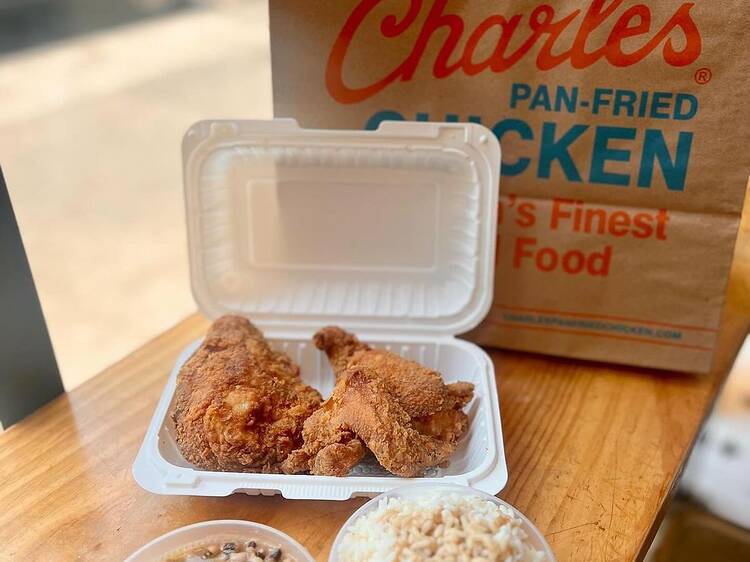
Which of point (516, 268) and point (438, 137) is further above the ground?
point (438, 137)

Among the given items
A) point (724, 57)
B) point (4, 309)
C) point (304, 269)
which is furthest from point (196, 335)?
point (724, 57)

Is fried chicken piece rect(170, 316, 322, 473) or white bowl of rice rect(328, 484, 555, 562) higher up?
white bowl of rice rect(328, 484, 555, 562)

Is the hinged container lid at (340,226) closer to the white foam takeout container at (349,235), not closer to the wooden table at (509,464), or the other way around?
the white foam takeout container at (349,235)

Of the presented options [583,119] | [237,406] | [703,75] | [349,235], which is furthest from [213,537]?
[703,75]

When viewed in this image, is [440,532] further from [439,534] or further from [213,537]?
[213,537]

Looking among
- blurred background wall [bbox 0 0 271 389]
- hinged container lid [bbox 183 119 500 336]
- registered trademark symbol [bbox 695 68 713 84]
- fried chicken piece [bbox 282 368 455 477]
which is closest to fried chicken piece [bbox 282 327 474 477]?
fried chicken piece [bbox 282 368 455 477]

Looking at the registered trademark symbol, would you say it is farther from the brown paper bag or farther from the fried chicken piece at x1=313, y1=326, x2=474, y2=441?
the fried chicken piece at x1=313, y1=326, x2=474, y2=441

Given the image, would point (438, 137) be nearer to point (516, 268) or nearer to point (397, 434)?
point (516, 268)

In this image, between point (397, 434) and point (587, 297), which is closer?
point (397, 434)
